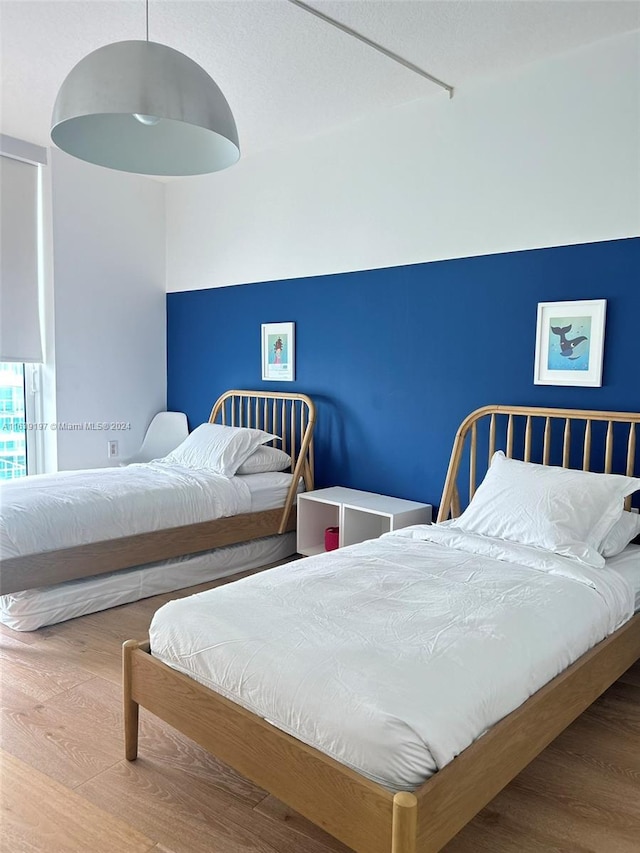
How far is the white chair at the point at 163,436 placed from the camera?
500cm

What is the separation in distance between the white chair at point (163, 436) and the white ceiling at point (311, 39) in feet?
7.61

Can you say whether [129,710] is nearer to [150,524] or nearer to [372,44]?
[150,524]

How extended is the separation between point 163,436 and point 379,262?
2.26 m

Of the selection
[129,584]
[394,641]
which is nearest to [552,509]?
[394,641]

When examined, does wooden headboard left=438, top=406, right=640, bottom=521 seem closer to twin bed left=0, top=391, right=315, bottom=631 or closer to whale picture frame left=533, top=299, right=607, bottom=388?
whale picture frame left=533, top=299, right=607, bottom=388

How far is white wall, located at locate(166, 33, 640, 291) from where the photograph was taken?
9.37ft

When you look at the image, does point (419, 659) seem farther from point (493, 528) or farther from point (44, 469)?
point (44, 469)

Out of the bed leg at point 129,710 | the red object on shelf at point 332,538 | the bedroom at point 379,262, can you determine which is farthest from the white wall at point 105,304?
the bed leg at point 129,710

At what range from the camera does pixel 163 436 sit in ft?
16.5

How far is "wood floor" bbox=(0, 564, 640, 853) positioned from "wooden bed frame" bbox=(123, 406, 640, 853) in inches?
6.4

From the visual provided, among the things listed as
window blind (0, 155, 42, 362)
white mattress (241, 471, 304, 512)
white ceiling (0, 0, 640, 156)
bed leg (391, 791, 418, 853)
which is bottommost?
bed leg (391, 791, 418, 853)

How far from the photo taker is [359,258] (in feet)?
12.6

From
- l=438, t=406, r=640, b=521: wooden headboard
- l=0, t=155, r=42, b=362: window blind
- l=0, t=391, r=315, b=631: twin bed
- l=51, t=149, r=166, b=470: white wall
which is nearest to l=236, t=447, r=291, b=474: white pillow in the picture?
l=0, t=391, r=315, b=631: twin bed

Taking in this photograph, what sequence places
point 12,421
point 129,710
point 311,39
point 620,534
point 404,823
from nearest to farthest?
point 404,823 < point 129,710 < point 620,534 < point 311,39 < point 12,421
